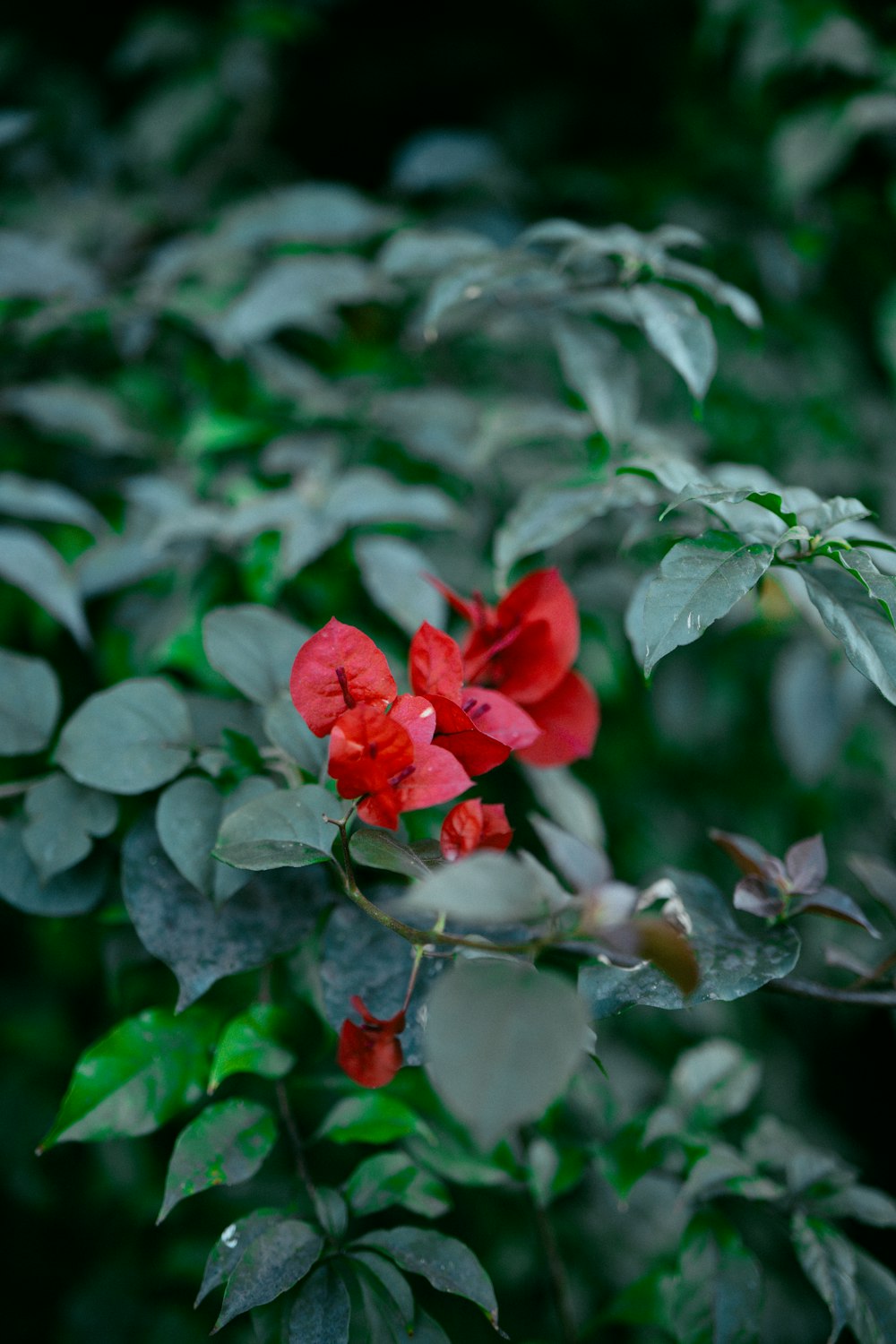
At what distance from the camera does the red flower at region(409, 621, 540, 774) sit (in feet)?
1.43

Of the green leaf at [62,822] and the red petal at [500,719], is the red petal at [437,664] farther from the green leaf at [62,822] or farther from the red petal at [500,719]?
the green leaf at [62,822]

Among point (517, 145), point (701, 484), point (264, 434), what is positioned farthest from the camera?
point (517, 145)

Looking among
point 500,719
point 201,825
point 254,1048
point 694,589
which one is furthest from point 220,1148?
point 694,589

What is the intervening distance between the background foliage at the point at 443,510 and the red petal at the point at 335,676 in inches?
2.6

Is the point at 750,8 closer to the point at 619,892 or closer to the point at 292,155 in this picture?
the point at 292,155

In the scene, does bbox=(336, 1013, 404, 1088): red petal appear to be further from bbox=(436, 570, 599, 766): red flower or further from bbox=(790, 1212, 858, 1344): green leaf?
bbox=(790, 1212, 858, 1344): green leaf

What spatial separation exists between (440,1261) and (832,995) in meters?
0.25

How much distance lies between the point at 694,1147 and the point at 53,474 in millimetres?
839

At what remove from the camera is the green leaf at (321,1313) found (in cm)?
43

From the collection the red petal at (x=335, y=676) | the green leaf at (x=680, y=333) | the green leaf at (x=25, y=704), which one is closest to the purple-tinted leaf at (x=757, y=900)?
the red petal at (x=335, y=676)

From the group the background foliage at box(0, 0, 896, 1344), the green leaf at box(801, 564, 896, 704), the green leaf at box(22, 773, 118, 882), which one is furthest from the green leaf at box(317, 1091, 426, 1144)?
the green leaf at box(801, 564, 896, 704)

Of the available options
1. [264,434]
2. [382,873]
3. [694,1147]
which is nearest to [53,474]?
[264,434]

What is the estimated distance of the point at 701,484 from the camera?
0.49m

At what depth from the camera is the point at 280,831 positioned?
1.41 feet
